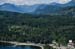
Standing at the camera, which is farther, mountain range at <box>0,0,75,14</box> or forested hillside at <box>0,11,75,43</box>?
forested hillside at <box>0,11,75,43</box>

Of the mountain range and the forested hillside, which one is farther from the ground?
the mountain range

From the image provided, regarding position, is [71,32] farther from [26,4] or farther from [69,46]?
[26,4]

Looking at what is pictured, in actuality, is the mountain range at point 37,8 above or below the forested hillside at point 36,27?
above

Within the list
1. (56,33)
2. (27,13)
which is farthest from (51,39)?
(27,13)

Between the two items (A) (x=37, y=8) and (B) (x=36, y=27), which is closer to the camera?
(A) (x=37, y=8)
